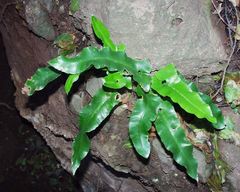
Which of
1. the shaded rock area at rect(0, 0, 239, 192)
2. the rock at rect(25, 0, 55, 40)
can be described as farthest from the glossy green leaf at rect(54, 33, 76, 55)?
the rock at rect(25, 0, 55, 40)

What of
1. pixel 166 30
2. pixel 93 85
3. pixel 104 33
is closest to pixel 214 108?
pixel 166 30

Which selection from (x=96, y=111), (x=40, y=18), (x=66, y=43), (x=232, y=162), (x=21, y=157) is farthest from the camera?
(x=21, y=157)

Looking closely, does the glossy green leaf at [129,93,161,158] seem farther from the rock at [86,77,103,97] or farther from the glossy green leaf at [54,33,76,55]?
the glossy green leaf at [54,33,76,55]

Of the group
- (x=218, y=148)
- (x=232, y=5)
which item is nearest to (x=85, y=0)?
(x=232, y=5)

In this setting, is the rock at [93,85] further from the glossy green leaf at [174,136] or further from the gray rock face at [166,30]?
the glossy green leaf at [174,136]

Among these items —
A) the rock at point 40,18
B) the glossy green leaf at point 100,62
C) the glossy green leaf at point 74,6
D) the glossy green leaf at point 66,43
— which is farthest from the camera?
the rock at point 40,18

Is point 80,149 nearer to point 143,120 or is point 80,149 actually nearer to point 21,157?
point 143,120

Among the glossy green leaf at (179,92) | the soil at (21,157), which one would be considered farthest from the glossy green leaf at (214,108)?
the soil at (21,157)
